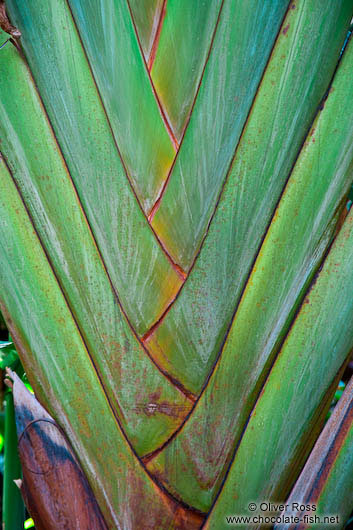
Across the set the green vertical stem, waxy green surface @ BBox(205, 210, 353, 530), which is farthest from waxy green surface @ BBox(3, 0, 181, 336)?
the green vertical stem

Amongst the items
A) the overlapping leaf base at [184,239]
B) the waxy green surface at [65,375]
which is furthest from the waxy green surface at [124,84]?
the waxy green surface at [65,375]

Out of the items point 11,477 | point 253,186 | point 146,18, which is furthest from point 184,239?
point 11,477

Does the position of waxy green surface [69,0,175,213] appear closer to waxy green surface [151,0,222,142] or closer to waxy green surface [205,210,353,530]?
waxy green surface [151,0,222,142]

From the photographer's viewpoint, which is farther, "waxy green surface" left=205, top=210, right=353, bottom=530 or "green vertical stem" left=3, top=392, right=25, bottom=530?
"green vertical stem" left=3, top=392, right=25, bottom=530

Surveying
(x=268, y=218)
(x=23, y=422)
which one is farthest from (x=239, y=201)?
(x=23, y=422)

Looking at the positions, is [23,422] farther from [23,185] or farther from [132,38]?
[132,38]

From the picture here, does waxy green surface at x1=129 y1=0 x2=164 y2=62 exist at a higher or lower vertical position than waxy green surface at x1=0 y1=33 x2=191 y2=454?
higher

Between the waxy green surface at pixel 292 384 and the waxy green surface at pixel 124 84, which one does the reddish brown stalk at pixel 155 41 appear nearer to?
the waxy green surface at pixel 124 84
